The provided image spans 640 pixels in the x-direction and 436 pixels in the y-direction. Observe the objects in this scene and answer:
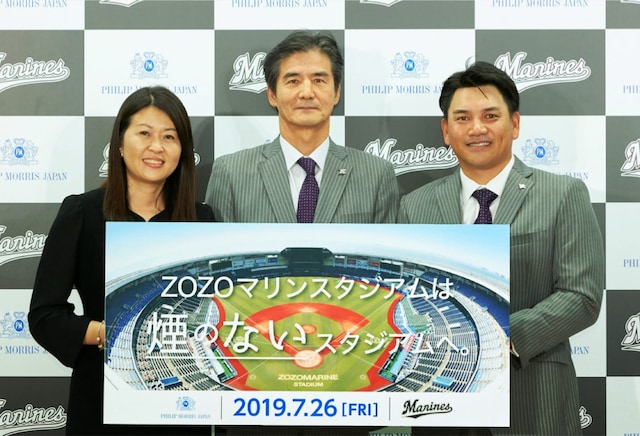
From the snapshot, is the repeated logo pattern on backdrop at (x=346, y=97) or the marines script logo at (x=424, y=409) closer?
the marines script logo at (x=424, y=409)

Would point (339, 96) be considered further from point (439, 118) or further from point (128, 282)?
point (128, 282)

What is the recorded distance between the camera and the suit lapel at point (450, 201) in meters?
3.02

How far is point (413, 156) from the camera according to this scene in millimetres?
3477

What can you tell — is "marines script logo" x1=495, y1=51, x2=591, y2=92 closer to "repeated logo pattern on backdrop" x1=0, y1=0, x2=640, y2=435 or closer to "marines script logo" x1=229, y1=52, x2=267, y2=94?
"repeated logo pattern on backdrop" x1=0, y1=0, x2=640, y2=435

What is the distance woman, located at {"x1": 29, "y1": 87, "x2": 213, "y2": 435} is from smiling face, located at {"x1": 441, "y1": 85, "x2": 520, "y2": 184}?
1.12m

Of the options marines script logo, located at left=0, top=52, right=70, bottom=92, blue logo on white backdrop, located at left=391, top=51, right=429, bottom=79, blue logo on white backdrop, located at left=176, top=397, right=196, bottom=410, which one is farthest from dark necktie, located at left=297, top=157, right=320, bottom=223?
marines script logo, located at left=0, top=52, right=70, bottom=92

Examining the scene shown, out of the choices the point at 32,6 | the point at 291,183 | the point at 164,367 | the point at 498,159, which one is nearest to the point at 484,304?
the point at 498,159

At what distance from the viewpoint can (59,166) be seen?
11.5 feet

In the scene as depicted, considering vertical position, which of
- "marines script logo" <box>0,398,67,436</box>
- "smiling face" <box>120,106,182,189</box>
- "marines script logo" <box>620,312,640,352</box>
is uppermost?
"smiling face" <box>120,106,182,189</box>

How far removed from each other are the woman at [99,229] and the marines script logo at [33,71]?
2.52 feet

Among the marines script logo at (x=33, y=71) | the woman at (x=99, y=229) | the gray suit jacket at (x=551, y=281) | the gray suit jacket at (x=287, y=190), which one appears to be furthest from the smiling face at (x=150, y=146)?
the gray suit jacket at (x=551, y=281)

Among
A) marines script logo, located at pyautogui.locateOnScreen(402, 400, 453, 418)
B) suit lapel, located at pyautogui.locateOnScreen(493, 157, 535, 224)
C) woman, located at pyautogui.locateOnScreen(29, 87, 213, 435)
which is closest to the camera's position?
marines script logo, located at pyautogui.locateOnScreen(402, 400, 453, 418)

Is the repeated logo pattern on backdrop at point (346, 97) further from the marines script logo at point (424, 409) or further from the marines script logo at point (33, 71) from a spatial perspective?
the marines script logo at point (424, 409)

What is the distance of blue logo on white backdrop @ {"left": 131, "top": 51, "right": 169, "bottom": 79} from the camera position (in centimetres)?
349
